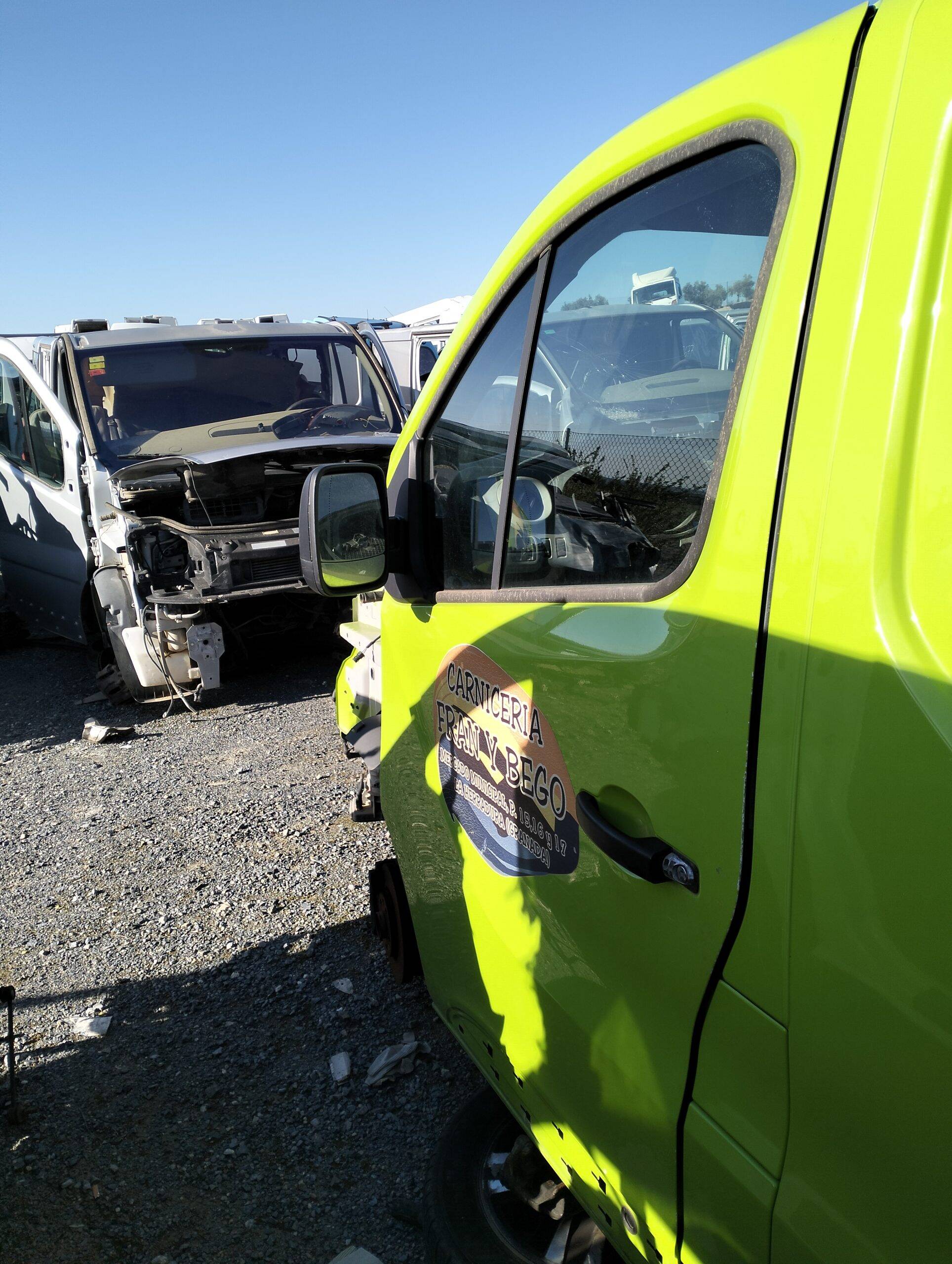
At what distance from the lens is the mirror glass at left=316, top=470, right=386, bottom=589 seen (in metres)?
2.16

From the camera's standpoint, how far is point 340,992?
10.7ft

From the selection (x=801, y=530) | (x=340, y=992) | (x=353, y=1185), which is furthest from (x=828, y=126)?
(x=340, y=992)

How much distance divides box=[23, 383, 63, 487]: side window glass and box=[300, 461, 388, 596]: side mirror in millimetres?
5015

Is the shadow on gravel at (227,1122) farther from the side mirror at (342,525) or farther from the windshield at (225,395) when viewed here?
the windshield at (225,395)

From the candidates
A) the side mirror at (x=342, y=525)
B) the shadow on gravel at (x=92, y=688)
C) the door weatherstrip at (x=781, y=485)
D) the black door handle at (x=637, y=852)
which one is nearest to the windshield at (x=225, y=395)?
the shadow on gravel at (x=92, y=688)

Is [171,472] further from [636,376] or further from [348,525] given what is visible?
[636,376]

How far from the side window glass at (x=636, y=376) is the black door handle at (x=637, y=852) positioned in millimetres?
359

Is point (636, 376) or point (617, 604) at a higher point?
point (636, 376)

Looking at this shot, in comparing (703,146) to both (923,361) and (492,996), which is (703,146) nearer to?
(923,361)

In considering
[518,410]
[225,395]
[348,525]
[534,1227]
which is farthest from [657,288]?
[225,395]

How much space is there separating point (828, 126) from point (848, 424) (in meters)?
0.38

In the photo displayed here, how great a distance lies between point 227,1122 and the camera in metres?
2.71

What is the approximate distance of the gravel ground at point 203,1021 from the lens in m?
2.40

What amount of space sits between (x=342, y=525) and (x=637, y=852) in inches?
44.9
